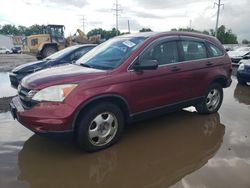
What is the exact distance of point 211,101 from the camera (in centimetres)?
605

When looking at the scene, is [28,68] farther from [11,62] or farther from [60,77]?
[11,62]

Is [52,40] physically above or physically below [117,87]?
above

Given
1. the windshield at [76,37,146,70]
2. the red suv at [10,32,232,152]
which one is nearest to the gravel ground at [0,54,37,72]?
the windshield at [76,37,146,70]

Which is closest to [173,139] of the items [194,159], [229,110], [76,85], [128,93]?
[194,159]

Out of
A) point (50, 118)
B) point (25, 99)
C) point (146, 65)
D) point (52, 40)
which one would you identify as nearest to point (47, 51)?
point (52, 40)

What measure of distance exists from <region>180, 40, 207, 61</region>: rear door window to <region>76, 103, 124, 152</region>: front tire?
192cm

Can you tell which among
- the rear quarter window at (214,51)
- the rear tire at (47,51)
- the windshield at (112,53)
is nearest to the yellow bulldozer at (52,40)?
the rear tire at (47,51)

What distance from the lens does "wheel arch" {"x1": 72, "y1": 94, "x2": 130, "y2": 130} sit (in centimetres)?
385

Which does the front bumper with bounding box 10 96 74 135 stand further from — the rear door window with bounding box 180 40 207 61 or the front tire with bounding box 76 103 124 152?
the rear door window with bounding box 180 40 207 61

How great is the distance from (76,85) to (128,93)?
0.88 metres

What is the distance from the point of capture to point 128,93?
4.32m

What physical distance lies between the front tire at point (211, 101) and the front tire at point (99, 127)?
2.31m

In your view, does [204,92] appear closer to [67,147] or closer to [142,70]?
[142,70]

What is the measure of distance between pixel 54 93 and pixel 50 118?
355mm
